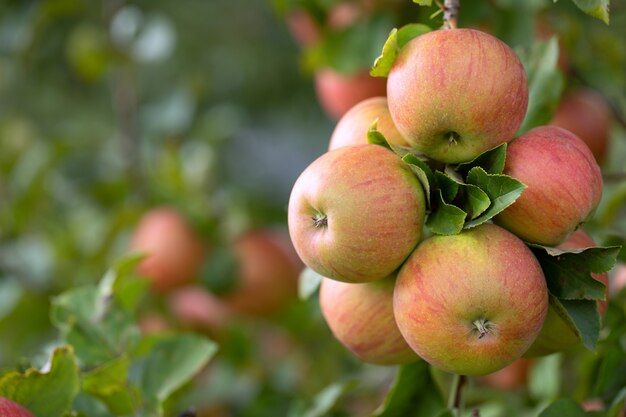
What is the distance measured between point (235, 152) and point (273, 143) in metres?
0.44

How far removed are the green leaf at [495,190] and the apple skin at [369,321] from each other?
0.12 metres

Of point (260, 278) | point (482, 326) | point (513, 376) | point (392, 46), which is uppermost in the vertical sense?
point (392, 46)

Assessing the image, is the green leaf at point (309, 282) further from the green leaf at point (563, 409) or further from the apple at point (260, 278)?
the apple at point (260, 278)

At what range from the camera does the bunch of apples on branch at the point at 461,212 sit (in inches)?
29.6

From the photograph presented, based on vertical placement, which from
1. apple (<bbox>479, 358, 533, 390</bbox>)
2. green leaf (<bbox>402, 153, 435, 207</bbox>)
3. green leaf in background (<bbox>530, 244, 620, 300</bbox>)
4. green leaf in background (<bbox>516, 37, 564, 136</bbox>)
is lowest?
apple (<bbox>479, 358, 533, 390</bbox>)

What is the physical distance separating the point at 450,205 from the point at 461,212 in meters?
0.01

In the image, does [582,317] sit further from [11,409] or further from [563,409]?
[11,409]

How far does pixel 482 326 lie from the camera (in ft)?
2.44

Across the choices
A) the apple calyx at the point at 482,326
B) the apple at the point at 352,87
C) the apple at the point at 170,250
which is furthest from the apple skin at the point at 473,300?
the apple at the point at 170,250

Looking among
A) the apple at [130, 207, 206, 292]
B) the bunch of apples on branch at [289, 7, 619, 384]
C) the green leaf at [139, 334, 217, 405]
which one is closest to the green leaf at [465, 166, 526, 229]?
the bunch of apples on branch at [289, 7, 619, 384]

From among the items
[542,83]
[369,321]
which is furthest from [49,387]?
[542,83]

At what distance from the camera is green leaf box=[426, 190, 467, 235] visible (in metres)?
0.77

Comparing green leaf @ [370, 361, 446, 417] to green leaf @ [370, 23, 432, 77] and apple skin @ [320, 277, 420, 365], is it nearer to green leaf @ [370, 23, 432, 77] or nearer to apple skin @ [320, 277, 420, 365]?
apple skin @ [320, 277, 420, 365]

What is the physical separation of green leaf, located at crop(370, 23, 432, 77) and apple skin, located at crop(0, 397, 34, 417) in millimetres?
462
